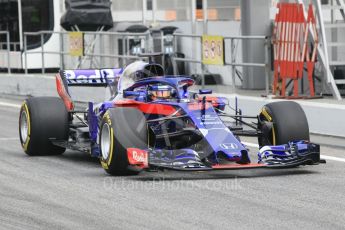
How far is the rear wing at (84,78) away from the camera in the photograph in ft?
47.8

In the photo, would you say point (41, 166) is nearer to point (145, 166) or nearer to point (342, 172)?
point (145, 166)

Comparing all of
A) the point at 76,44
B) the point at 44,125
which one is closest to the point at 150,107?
the point at 44,125

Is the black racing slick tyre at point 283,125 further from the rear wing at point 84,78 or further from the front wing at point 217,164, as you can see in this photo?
the rear wing at point 84,78

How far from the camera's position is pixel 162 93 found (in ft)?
41.3

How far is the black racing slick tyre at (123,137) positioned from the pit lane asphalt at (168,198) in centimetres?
14

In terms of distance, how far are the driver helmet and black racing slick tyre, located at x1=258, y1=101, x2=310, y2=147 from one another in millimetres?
1106

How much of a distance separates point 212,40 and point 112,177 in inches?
329

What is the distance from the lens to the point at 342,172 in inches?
480

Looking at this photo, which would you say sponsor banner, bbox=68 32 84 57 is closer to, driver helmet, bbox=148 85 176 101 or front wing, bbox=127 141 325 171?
driver helmet, bbox=148 85 176 101

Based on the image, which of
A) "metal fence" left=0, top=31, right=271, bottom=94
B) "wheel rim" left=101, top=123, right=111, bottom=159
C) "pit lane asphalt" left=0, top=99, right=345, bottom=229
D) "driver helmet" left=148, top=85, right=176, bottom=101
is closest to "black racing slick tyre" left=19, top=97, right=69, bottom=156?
"pit lane asphalt" left=0, top=99, right=345, bottom=229

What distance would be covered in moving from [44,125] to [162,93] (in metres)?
1.88

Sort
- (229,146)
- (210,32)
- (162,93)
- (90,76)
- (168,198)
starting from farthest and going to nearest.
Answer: (210,32), (90,76), (162,93), (229,146), (168,198)

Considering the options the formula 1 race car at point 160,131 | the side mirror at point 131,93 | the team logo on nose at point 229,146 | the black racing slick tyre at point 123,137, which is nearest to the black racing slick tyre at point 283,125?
the formula 1 race car at point 160,131

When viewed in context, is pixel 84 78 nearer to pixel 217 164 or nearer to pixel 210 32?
pixel 217 164
